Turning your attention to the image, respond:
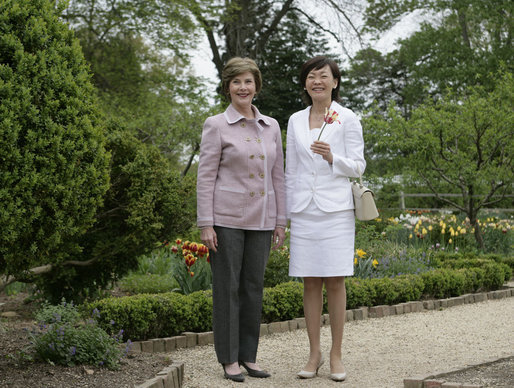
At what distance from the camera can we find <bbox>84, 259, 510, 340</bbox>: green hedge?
4871mm

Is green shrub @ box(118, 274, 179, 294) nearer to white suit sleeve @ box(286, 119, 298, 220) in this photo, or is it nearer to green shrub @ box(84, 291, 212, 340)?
green shrub @ box(84, 291, 212, 340)

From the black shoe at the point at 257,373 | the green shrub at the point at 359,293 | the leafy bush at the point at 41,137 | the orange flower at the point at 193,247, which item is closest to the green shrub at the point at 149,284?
the orange flower at the point at 193,247

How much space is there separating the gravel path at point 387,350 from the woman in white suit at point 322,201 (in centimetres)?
30

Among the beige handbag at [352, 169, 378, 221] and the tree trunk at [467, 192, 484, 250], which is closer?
the beige handbag at [352, 169, 378, 221]

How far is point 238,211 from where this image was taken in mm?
3891

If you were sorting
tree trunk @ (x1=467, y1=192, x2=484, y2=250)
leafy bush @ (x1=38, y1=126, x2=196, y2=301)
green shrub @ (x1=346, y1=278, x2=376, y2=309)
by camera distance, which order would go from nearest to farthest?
leafy bush @ (x1=38, y1=126, x2=196, y2=301) < green shrub @ (x1=346, y1=278, x2=376, y2=309) < tree trunk @ (x1=467, y1=192, x2=484, y2=250)

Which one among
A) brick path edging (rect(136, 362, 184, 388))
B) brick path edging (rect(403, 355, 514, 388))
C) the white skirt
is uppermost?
the white skirt

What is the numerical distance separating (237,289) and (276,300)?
6.14ft

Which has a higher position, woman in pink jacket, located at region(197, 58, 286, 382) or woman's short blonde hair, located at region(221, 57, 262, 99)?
woman's short blonde hair, located at region(221, 57, 262, 99)

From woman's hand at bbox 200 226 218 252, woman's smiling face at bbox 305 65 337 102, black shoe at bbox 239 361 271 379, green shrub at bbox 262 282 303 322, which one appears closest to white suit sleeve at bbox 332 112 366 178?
woman's smiling face at bbox 305 65 337 102

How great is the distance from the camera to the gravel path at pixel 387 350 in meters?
3.98

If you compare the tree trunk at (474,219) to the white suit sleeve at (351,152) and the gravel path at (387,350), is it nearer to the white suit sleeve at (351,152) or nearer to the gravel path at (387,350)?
the gravel path at (387,350)

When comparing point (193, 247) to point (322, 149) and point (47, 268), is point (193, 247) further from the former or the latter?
point (322, 149)

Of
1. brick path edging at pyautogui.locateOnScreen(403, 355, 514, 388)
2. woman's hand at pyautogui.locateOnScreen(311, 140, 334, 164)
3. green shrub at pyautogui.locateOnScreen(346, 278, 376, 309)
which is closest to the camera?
brick path edging at pyautogui.locateOnScreen(403, 355, 514, 388)
